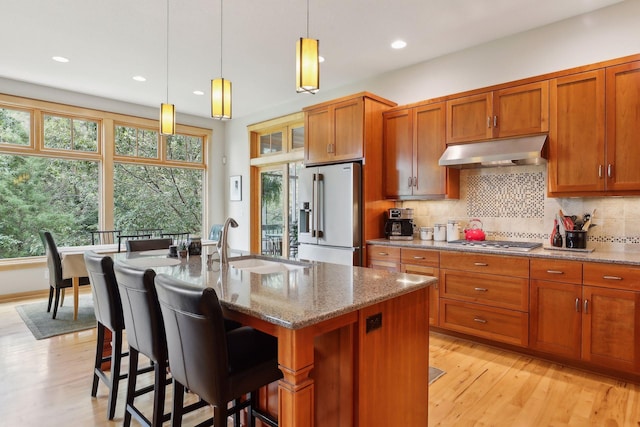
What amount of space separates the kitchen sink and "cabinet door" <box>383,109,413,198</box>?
204cm

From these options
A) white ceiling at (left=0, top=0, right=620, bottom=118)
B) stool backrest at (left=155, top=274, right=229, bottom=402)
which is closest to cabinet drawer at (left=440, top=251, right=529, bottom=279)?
white ceiling at (left=0, top=0, right=620, bottom=118)

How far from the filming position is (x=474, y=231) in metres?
3.75

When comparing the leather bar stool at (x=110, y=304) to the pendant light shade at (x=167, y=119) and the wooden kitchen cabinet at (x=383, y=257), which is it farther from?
the wooden kitchen cabinet at (x=383, y=257)

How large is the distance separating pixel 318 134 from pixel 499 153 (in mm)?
2082

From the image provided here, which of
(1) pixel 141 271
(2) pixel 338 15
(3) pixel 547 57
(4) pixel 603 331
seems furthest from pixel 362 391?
(3) pixel 547 57

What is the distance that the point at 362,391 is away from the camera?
1510 mm

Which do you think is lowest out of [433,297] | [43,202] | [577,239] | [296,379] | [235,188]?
[433,297]

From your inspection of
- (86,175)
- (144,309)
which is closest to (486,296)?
(144,309)

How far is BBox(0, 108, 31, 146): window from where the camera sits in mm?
4887

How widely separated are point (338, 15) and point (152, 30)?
179 cm

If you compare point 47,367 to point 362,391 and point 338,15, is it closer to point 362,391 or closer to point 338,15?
point 362,391

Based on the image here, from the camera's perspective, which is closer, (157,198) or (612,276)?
(612,276)

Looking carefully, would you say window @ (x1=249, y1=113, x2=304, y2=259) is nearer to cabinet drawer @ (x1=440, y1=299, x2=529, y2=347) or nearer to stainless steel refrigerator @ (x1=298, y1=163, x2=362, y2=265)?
stainless steel refrigerator @ (x1=298, y1=163, x2=362, y2=265)

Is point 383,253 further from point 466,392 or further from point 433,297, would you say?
point 466,392
